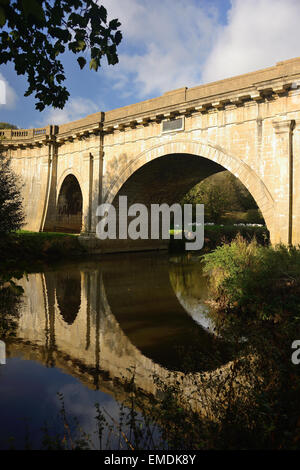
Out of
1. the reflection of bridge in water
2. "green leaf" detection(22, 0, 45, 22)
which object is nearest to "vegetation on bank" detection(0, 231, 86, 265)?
the reflection of bridge in water

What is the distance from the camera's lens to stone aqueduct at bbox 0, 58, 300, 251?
10.1 m

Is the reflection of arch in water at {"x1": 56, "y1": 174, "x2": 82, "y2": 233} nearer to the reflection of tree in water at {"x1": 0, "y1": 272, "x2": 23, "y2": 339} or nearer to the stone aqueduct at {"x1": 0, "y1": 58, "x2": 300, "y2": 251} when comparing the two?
the stone aqueduct at {"x1": 0, "y1": 58, "x2": 300, "y2": 251}

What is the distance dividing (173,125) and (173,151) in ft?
3.45

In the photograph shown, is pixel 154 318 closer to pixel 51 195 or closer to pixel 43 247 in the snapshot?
pixel 43 247

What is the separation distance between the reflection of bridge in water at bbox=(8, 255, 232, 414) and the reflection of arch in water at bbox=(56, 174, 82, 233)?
11.0 m

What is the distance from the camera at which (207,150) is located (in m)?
12.5

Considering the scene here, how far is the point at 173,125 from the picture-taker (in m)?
13.6

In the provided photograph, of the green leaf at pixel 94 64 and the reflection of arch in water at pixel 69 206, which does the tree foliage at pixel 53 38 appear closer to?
the green leaf at pixel 94 64

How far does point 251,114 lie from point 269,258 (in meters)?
6.33

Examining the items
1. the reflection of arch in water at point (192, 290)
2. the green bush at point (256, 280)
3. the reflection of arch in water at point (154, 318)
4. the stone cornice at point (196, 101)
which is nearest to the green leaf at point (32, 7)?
the reflection of arch in water at point (154, 318)

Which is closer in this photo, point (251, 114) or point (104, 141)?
point (251, 114)

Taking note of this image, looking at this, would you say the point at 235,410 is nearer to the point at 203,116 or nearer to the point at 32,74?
the point at 32,74

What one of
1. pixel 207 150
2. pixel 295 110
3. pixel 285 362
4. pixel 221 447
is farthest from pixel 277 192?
pixel 221 447

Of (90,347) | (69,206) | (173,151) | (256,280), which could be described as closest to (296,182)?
(256,280)
